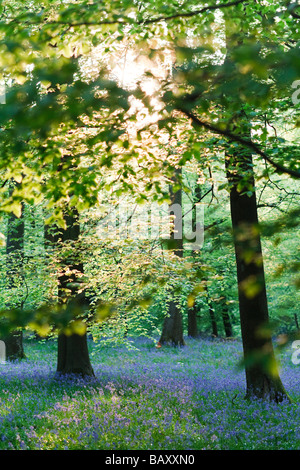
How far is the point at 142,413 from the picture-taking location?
28.0ft

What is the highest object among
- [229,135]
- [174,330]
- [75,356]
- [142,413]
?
[229,135]

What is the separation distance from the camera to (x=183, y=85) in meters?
3.11

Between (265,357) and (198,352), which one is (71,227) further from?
(265,357)

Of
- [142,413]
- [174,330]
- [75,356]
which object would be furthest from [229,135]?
[174,330]

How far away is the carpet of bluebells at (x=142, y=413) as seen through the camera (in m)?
7.25

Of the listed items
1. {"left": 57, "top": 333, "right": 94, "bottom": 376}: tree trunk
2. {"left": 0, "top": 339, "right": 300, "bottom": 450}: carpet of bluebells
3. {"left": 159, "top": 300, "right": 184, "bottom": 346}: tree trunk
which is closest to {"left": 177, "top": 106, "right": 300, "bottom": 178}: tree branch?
{"left": 0, "top": 339, "right": 300, "bottom": 450}: carpet of bluebells

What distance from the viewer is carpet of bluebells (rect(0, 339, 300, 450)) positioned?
7246mm

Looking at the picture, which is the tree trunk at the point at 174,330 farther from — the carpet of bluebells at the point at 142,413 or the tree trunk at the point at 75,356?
the tree trunk at the point at 75,356

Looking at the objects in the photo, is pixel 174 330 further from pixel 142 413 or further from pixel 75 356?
pixel 142 413

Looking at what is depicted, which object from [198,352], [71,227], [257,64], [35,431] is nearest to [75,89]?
[257,64]

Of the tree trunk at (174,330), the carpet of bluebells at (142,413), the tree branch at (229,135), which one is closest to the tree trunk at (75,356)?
the carpet of bluebells at (142,413)

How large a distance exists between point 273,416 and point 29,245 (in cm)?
1112

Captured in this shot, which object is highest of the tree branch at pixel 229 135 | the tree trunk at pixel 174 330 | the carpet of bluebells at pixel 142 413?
the tree branch at pixel 229 135

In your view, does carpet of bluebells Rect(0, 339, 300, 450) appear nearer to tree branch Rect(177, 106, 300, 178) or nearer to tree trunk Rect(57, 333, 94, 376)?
tree trunk Rect(57, 333, 94, 376)
